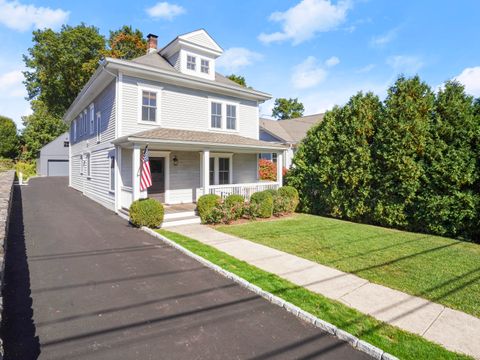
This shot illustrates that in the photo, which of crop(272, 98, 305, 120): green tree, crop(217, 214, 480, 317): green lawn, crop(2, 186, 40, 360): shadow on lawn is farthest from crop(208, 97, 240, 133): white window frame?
crop(272, 98, 305, 120): green tree

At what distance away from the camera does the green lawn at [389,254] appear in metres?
5.15

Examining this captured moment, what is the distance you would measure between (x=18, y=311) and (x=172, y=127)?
1045cm

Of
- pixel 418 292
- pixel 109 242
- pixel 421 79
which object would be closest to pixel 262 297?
pixel 418 292

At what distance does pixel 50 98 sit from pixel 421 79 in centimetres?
3802

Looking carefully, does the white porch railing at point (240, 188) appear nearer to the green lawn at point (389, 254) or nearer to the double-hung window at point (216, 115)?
the green lawn at point (389, 254)

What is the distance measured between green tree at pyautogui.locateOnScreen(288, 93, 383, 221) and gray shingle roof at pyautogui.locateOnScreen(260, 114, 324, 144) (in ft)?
41.1

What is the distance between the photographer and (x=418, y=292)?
495cm

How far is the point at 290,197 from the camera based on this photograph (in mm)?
13148

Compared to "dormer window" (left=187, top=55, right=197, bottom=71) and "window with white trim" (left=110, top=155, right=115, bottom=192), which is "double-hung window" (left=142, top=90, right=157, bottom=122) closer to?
"window with white trim" (left=110, top=155, right=115, bottom=192)

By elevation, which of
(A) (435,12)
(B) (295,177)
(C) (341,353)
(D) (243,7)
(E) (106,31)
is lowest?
(C) (341,353)

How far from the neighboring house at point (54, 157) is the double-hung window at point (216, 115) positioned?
33366mm

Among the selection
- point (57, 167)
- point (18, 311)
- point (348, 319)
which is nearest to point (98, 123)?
point (18, 311)

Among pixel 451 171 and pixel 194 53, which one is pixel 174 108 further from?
pixel 451 171

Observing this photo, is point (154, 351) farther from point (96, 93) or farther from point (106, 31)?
point (106, 31)
